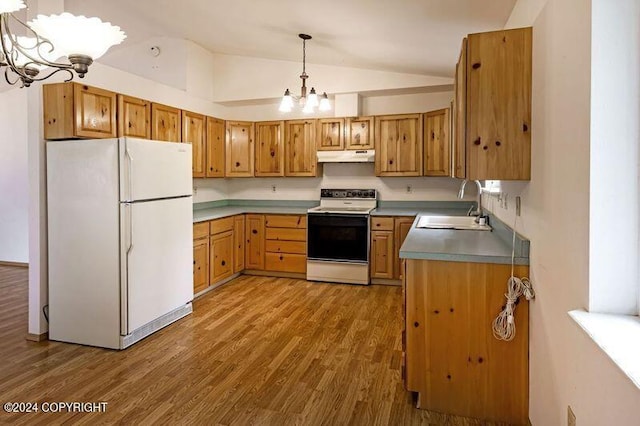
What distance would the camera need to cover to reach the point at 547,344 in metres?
1.73

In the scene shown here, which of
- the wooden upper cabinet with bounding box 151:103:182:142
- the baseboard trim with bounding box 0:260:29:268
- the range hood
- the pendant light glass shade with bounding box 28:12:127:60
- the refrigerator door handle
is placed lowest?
the baseboard trim with bounding box 0:260:29:268

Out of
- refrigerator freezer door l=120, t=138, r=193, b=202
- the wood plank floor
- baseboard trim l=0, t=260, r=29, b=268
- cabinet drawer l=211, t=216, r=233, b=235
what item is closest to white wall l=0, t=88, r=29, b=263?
baseboard trim l=0, t=260, r=29, b=268

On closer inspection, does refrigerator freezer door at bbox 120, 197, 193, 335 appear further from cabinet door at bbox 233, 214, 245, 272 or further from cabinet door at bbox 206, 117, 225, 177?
cabinet door at bbox 206, 117, 225, 177

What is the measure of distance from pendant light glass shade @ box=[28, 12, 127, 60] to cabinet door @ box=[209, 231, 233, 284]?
315 cm

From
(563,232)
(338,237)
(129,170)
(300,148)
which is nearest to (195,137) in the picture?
(300,148)

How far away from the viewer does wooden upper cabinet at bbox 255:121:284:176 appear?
5.38 metres

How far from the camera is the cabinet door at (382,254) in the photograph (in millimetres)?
4734

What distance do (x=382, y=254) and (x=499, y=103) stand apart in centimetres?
296

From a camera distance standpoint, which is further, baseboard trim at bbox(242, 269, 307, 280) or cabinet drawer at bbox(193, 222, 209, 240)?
baseboard trim at bbox(242, 269, 307, 280)

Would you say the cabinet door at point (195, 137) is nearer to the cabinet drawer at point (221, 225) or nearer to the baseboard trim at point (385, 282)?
the cabinet drawer at point (221, 225)

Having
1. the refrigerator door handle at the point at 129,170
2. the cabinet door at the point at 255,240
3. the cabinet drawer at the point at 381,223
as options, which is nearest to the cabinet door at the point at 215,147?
the cabinet door at the point at 255,240

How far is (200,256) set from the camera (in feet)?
14.2

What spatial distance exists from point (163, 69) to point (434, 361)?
15.1 feet

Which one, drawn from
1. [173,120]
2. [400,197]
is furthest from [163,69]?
[400,197]
